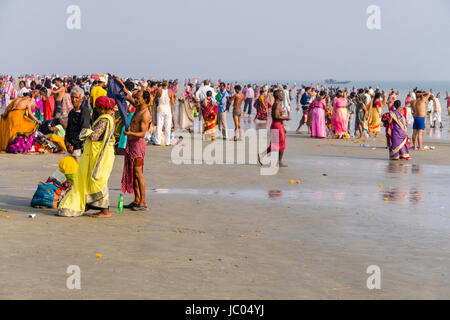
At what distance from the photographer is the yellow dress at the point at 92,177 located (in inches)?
383

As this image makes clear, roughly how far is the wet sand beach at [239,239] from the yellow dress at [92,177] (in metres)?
0.22

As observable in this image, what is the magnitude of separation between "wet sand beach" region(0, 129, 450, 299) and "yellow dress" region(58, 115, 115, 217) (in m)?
0.22

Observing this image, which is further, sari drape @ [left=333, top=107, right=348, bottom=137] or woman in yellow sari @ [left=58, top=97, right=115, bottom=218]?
sari drape @ [left=333, top=107, right=348, bottom=137]

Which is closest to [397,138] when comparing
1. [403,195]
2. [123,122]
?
[403,195]

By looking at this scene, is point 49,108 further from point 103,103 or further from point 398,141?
point 103,103

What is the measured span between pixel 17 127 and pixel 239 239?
9.98 m

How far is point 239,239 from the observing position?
891cm

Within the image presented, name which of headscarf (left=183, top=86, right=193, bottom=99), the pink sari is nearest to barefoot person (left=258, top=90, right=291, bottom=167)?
the pink sari

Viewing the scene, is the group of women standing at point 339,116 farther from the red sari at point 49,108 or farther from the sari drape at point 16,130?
the sari drape at point 16,130

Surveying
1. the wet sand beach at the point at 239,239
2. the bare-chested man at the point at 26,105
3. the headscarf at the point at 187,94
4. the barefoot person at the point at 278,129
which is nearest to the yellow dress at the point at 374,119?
the headscarf at the point at 187,94

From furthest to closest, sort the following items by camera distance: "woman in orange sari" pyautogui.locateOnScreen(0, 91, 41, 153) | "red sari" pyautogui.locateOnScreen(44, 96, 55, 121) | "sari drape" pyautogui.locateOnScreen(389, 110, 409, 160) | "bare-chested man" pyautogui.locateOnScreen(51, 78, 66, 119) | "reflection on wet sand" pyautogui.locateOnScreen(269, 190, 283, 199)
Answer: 1. "red sari" pyautogui.locateOnScreen(44, 96, 55, 121)
2. "bare-chested man" pyautogui.locateOnScreen(51, 78, 66, 119)
3. "sari drape" pyautogui.locateOnScreen(389, 110, 409, 160)
4. "woman in orange sari" pyautogui.locateOnScreen(0, 91, 41, 153)
5. "reflection on wet sand" pyautogui.locateOnScreen(269, 190, 283, 199)

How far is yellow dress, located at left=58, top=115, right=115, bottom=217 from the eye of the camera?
973 centimetres

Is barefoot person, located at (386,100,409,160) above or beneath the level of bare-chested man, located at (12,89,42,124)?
beneath

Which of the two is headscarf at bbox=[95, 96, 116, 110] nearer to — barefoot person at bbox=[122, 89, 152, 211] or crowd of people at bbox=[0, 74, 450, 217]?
crowd of people at bbox=[0, 74, 450, 217]
